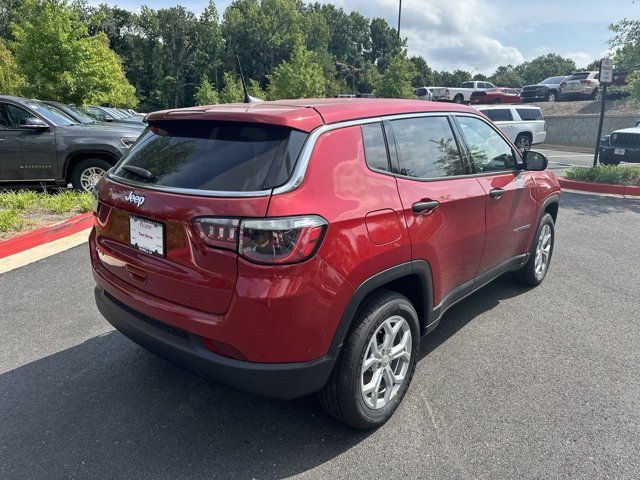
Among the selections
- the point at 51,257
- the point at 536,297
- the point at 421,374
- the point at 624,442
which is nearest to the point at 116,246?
the point at 421,374

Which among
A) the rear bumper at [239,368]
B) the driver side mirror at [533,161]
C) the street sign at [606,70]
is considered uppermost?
the street sign at [606,70]

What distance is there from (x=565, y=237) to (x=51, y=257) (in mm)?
6616

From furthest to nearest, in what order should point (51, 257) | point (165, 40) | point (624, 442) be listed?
1. point (165, 40)
2. point (51, 257)
3. point (624, 442)

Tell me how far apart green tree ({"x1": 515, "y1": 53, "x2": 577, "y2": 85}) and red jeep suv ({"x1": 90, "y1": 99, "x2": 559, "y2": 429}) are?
99.7 m

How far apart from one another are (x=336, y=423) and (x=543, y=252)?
10.3 ft

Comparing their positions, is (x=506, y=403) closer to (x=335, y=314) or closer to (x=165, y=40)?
(x=335, y=314)

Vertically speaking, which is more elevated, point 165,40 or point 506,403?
point 165,40

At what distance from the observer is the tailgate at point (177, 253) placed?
2.14 meters

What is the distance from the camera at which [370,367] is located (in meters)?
2.60

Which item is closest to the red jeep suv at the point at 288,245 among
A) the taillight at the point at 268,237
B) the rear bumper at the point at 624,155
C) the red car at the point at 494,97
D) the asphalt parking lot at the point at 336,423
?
the taillight at the point at 268,237

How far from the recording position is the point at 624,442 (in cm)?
256

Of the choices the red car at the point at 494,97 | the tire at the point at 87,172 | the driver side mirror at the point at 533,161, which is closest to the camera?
the driver side mirror at the point at 533,161

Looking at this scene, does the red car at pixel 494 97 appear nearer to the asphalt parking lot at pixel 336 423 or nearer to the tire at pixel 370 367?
the asphalt parking lot at pixel 336 423

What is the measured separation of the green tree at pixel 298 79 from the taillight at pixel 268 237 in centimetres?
2981
